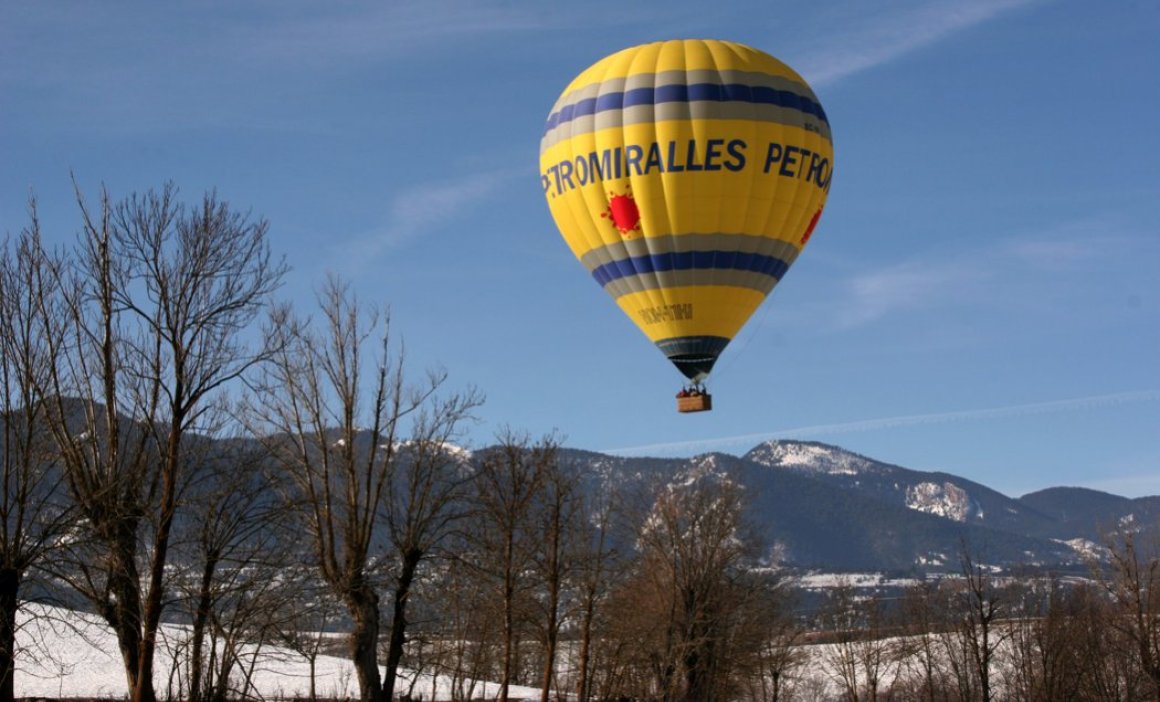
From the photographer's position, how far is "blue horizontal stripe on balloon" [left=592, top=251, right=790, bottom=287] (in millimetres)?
46125

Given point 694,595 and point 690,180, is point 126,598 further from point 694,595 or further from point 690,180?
point 694,595

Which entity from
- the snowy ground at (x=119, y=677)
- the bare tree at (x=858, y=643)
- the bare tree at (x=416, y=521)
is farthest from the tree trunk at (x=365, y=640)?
the bare tree at (x=858, y=643)

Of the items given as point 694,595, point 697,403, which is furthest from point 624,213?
point 694,595

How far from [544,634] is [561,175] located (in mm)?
15877

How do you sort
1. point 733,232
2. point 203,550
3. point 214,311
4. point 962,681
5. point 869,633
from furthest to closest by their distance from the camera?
point 869,633 < point 962,681 < point 733,232 < point 203,550 < point 214,311

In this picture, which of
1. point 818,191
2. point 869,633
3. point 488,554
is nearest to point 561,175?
point 818,191

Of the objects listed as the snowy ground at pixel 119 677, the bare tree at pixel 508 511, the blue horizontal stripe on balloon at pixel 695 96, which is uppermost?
the blue horizontal stripe on balloon at pixel 695 96

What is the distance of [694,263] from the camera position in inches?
1816

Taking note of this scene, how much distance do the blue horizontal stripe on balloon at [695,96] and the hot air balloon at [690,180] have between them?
0.15 ft

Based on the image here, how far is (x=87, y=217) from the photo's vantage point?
93.6ft

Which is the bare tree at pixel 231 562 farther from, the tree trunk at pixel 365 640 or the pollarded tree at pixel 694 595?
the pollarded tree at pixel 694 595

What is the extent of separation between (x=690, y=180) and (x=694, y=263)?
2829 millimetres

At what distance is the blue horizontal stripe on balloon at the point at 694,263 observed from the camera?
151 ft

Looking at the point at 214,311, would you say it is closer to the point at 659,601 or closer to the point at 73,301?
the point at 73,301
